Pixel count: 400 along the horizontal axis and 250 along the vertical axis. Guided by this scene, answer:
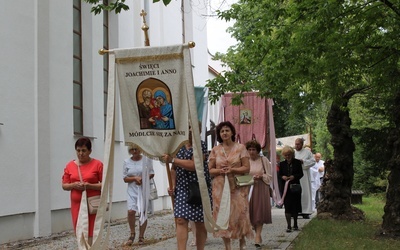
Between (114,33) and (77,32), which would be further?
(114,33)

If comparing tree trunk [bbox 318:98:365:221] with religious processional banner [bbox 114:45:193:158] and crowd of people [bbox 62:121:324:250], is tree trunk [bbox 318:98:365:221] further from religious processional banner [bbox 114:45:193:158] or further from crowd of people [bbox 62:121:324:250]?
religious processional banner [bbox 114:45:193:158]

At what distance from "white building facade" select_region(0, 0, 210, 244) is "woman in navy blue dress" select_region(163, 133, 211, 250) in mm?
4556

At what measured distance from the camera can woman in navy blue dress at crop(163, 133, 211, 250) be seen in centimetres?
713

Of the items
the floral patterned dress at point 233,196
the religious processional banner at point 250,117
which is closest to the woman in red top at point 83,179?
the floral patterned dress at point 233,196

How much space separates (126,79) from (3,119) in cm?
506

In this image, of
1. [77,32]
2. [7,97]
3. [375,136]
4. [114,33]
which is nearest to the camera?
[7,97]

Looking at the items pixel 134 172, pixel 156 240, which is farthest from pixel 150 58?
pixel 156 240

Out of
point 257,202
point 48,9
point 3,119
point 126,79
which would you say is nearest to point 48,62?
point 48,9

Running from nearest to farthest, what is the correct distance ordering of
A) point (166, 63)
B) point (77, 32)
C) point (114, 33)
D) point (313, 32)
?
1. point (166, 63)
2. point (313, 32)
3. point (77, 32)
4. point (114, 33)

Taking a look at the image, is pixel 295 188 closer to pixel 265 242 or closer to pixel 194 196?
pixel 265 242

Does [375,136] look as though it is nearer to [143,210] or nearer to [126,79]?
[143,210]

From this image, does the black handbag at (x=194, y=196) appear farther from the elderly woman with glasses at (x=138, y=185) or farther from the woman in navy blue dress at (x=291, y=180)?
the woman in navy blue dress at (x=291, y=180)

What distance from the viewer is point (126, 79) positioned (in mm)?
6957

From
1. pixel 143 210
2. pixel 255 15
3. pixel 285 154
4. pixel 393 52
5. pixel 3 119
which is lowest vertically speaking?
pixel 143 210
